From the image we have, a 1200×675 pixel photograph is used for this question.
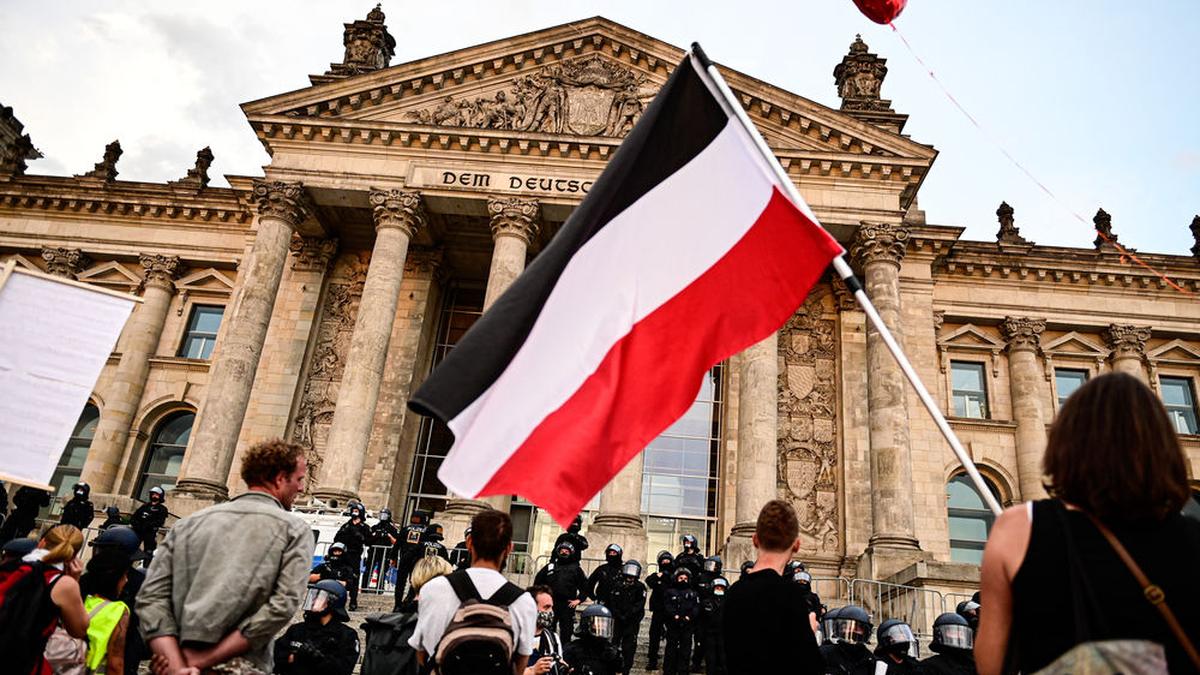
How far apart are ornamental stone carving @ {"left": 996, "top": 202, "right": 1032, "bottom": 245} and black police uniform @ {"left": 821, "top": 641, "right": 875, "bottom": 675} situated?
24.3m

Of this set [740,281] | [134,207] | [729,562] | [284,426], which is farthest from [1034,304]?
[134,207]

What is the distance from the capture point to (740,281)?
5.01 metres

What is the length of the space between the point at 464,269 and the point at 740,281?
2301 cm

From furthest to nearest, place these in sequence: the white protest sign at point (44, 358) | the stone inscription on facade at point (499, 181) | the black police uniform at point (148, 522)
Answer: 1. the stone inscription on facade at point (499, 181)
2. the black police uniform at point (148, 522)
3. the white protest sign at point (44, 358)

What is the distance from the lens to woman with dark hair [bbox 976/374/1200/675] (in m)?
2.07

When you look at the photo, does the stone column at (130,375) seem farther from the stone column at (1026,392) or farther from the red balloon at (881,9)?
the stone column at (1026,392)

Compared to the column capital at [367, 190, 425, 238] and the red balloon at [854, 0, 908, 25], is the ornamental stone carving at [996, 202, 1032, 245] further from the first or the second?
the red balloon at [854, 0, 908, 25]

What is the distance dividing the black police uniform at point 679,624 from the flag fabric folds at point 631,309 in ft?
25.9

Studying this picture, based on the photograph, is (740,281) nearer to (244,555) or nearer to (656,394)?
(656,394)

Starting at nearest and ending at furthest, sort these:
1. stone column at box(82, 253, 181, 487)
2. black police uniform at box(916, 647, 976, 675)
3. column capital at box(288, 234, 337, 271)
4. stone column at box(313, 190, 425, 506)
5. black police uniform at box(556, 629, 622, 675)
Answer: black police uniform at box(916, 647, 976, 675)
black police uniform at box(556, 629, 622, 675)
stone column at box(313, 190, 425, 506)
column capital at box(288, 234, 337, 271)
stone column at box(82, 253, 181, 487)

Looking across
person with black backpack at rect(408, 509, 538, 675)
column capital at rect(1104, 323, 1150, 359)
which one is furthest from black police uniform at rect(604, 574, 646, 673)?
column capital at rect(1104, 323, 1150, 359)

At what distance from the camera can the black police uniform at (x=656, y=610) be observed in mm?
12555

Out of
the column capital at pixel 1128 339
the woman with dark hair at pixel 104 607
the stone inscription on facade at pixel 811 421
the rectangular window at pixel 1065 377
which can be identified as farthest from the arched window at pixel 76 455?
the column capital at pixel 1128 339

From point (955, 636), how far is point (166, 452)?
2642 cm
